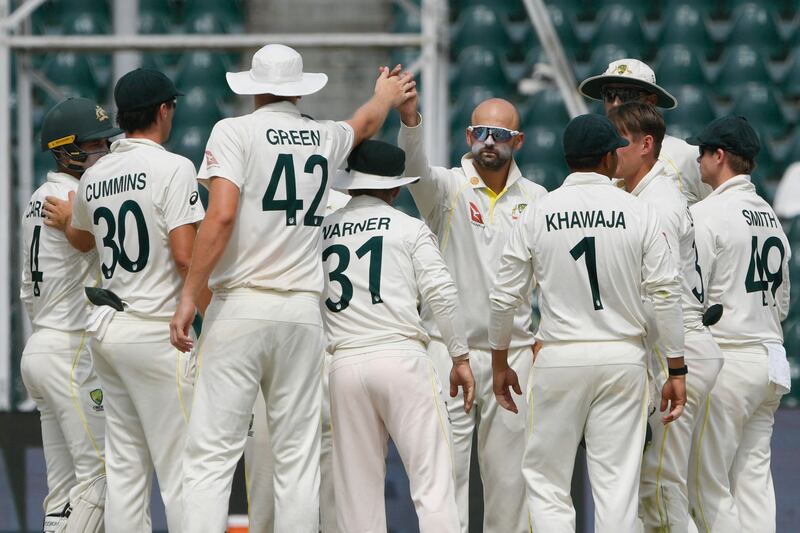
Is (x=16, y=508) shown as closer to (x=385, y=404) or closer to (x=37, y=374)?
(x=37, y=374)

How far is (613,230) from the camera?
516 cm

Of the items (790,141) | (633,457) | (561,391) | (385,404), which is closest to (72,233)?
(385,404)

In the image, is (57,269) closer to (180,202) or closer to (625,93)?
(180,202)

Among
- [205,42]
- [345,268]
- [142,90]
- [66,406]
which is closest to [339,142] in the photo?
[345,268]

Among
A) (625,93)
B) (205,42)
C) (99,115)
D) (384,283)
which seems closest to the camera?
(384,283)

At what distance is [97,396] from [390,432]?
1.37 metres

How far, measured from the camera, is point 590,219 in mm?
5172

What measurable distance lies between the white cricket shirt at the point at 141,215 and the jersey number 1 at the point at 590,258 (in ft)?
5.01

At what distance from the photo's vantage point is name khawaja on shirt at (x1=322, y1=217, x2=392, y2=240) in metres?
5.48

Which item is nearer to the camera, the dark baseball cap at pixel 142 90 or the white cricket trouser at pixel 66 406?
the dark baseball cap at pixel 142 90

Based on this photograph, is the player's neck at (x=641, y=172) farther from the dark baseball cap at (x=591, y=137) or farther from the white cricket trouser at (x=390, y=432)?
the white cricket trouser at (x=390, y=432)

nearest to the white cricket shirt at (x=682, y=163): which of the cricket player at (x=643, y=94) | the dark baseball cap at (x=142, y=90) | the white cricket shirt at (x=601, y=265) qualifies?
the cricket player at (x=643, y=94)

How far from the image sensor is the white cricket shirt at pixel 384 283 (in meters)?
5.41

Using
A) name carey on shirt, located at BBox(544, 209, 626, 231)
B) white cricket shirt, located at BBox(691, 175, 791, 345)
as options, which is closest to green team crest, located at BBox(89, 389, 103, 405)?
name carey on shirt, located at BBox(544, 209, 626, 231)
